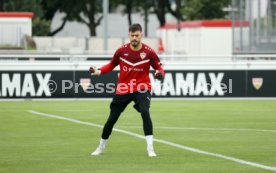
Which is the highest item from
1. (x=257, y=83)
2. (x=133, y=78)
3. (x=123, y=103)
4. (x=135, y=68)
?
(x=135, y=68)

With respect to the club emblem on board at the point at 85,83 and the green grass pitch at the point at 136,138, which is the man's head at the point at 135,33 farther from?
the club emblem on board at the point at 85,83

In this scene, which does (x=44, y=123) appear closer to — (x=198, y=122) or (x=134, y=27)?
(x=198, y=122)

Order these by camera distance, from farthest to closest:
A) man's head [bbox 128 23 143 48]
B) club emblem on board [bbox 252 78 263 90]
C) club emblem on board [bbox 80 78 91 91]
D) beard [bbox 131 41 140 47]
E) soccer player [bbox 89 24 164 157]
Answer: club emblem on board [bbox 252 78 263 90], club emblem on board [bbox 80 78 91 91], soccer player [bbox 89 24 164 157], beard [bbox 131 41 140 47], man's head [bbox 128 23 143 48]

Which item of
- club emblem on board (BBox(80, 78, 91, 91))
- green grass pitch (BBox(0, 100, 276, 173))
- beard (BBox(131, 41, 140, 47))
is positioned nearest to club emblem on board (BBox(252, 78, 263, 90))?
green grass pitch (BBox(0, 100, 276, 173))

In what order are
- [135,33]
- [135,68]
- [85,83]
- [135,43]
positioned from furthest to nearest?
[85,83] < [135,68] < [135,43] < [135,33]

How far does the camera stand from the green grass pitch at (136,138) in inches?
546

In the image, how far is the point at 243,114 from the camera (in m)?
25.1

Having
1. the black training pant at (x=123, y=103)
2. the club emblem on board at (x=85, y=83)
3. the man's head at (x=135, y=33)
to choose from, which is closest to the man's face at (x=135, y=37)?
the man's head at (x=135, y=33)

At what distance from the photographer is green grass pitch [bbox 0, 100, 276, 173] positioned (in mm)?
13859

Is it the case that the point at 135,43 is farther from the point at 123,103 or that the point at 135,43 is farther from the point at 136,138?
the point at 136,138

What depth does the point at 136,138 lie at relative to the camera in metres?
18.3

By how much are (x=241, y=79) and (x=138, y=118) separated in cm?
871

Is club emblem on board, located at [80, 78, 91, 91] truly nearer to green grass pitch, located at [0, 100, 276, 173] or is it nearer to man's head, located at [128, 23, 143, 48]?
green grass pitch, located at [0, 100, 276, 173]

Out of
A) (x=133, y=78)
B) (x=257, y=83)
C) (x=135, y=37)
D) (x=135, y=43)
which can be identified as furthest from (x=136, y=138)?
(x=257, y=83)
